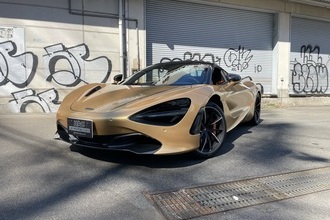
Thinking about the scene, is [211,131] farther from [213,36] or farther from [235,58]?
[235,58]

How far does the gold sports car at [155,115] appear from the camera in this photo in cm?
379

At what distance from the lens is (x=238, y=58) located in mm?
12477

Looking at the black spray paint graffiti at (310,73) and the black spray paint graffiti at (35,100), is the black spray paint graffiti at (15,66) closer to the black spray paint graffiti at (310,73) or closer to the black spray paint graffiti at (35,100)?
the black spray paint graffiti at (35,100)

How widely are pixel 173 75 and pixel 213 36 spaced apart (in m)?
7.11

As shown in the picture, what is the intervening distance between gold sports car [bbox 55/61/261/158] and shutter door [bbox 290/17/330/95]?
10.1 meters

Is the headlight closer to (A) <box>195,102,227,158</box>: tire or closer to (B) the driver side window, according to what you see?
(A) <box>195,102,227,158</box>: tire

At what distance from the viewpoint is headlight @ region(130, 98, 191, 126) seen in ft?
12.5

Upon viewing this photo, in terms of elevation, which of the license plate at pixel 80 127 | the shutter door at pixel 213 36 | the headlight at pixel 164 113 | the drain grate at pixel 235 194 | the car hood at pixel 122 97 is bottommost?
the drain grate at pixel 235 194

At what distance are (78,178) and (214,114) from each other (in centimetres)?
210

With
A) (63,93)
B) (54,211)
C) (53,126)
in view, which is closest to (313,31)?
(63,93)

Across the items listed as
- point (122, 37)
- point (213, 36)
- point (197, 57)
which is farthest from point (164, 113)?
point (213, 36)

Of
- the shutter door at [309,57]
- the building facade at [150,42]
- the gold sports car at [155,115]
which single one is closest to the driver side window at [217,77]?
the gold sports car at [155,115]

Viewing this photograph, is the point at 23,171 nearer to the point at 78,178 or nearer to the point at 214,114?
the point at 78,178

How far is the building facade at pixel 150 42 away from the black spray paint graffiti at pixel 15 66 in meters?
0.02
